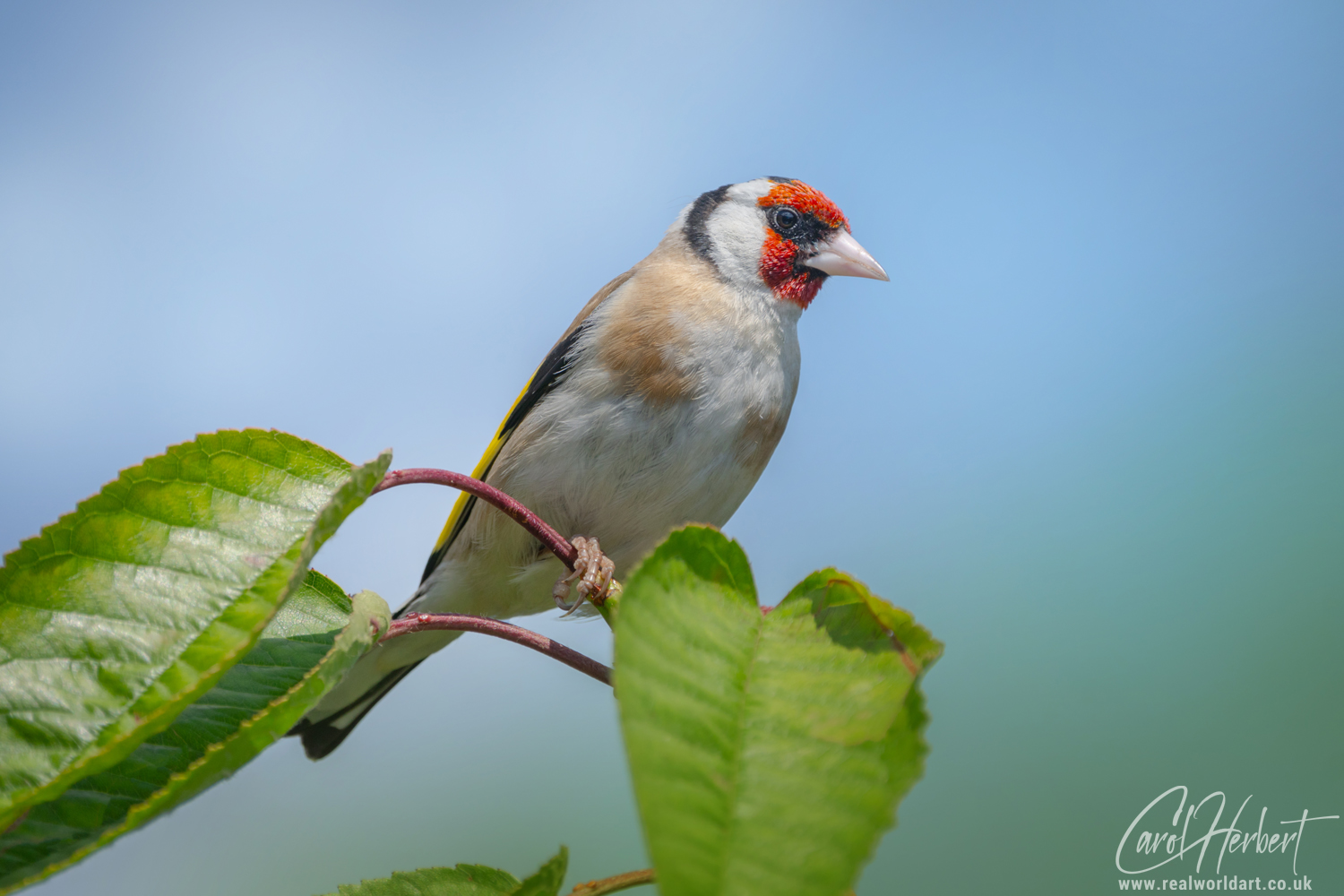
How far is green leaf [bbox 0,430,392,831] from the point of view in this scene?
75 cm

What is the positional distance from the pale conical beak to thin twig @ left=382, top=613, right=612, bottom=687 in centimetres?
193

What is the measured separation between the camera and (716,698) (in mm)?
750

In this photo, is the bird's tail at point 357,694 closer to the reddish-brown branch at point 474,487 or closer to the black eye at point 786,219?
the reddish-brown branch at point 474,487

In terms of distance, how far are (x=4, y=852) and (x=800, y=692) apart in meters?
0.74

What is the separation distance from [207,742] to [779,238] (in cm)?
231

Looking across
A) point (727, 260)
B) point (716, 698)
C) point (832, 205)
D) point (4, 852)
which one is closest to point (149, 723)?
point (4, 852)

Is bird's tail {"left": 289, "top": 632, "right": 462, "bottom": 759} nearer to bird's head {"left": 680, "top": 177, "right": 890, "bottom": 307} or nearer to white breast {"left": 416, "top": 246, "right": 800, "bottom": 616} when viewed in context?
white breast {"left": 416, "top": 246, "right": 800, "bottom": 616}

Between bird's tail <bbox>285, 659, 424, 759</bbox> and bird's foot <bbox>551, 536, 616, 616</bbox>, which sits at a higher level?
bird's foot <bbox>551, 536, 616, 616</bbox>

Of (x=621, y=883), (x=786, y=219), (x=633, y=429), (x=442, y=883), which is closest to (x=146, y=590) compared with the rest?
(x=442, y=883)

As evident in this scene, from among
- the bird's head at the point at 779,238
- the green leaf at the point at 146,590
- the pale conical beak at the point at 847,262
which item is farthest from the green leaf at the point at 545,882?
the pale conical beak at the point at 847,262

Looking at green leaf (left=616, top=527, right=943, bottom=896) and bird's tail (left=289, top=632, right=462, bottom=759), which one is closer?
green leaf (left=616, top=527, right=943, bottom=896)

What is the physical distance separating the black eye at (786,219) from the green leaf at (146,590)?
2.18m

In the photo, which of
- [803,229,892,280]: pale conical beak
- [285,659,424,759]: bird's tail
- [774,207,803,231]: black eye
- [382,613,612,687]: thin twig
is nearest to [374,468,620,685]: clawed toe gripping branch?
[382,613,612,687]: thin twig

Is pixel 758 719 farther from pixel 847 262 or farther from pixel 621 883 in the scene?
pixel 847 262
